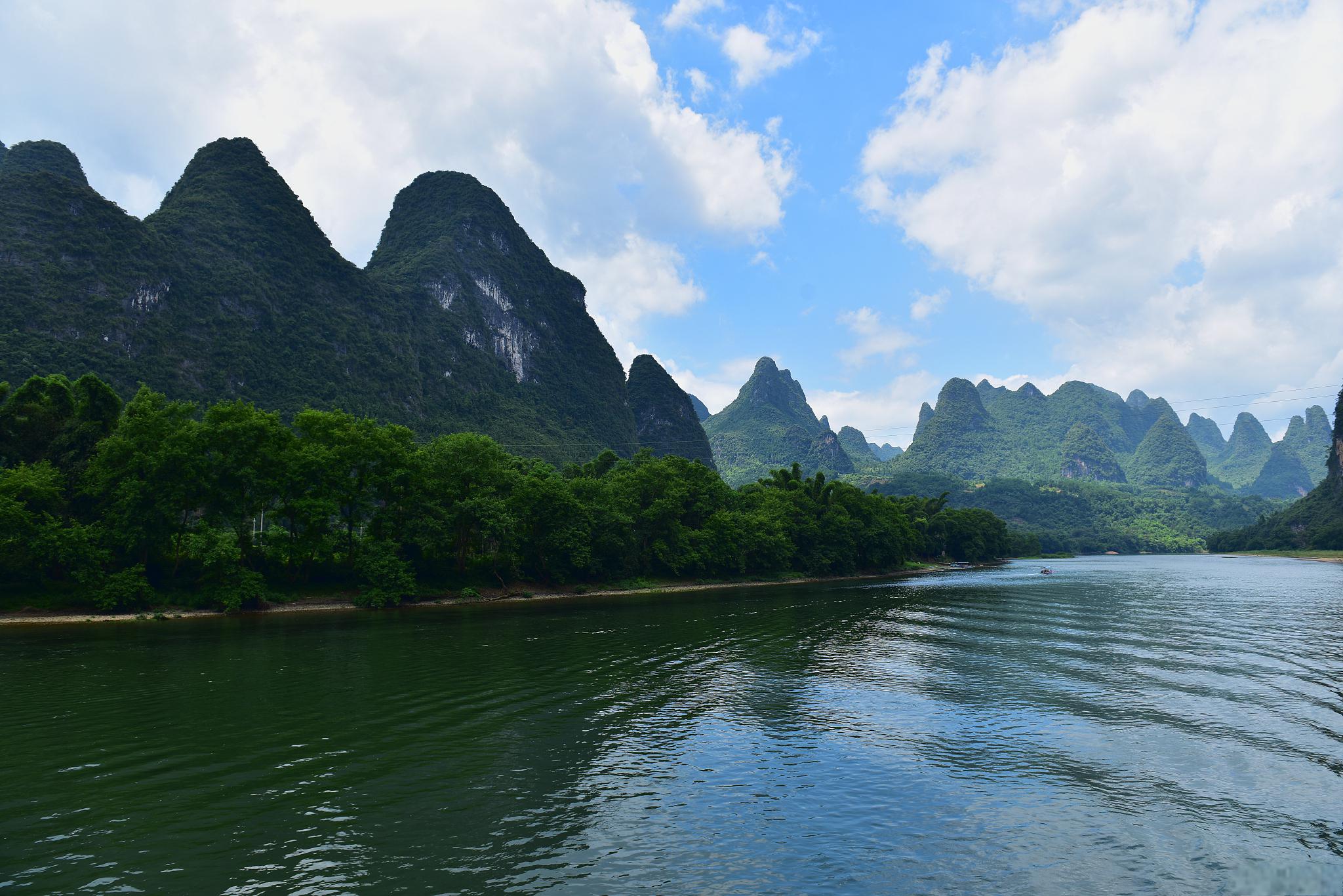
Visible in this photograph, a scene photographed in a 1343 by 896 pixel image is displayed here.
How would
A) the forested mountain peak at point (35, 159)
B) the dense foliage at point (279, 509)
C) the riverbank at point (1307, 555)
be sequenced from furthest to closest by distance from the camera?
1. the forested mountain peak at point (35, 159)
2. the riverbank at point (1307, 555)
3. the dense foliage at point (279, 509)

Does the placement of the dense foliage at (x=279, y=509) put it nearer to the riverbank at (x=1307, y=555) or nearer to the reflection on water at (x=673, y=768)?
the reflection on water at (x=673, y=768)

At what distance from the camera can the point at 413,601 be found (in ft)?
234

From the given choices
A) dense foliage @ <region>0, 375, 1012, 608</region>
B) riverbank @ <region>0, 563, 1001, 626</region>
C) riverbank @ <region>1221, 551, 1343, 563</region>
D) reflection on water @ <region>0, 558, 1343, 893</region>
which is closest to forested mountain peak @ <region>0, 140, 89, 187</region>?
dense foliage @ <region>0, 375, 1012, 608</region>

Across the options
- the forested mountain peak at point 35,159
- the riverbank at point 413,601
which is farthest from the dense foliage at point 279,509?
the forested mountain peak at point 35,159

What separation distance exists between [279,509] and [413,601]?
1639 cm

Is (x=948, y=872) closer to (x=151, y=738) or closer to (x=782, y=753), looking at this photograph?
(x=782, y=753)

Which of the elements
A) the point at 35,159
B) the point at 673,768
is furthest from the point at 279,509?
the point at 35,159

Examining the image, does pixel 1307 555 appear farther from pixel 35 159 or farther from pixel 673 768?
Answer: pixel 35 159

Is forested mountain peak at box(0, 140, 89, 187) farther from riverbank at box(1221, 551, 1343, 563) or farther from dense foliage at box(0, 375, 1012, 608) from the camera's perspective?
riverbank at box(1221, 551, 1343, 563)

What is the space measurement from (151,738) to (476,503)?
56.6 m

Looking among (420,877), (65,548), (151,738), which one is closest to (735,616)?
(151,738)

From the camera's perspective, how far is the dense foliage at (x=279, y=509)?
190ft

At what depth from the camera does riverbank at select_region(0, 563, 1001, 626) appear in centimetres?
5325

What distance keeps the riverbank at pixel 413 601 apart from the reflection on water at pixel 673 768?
17712mm
